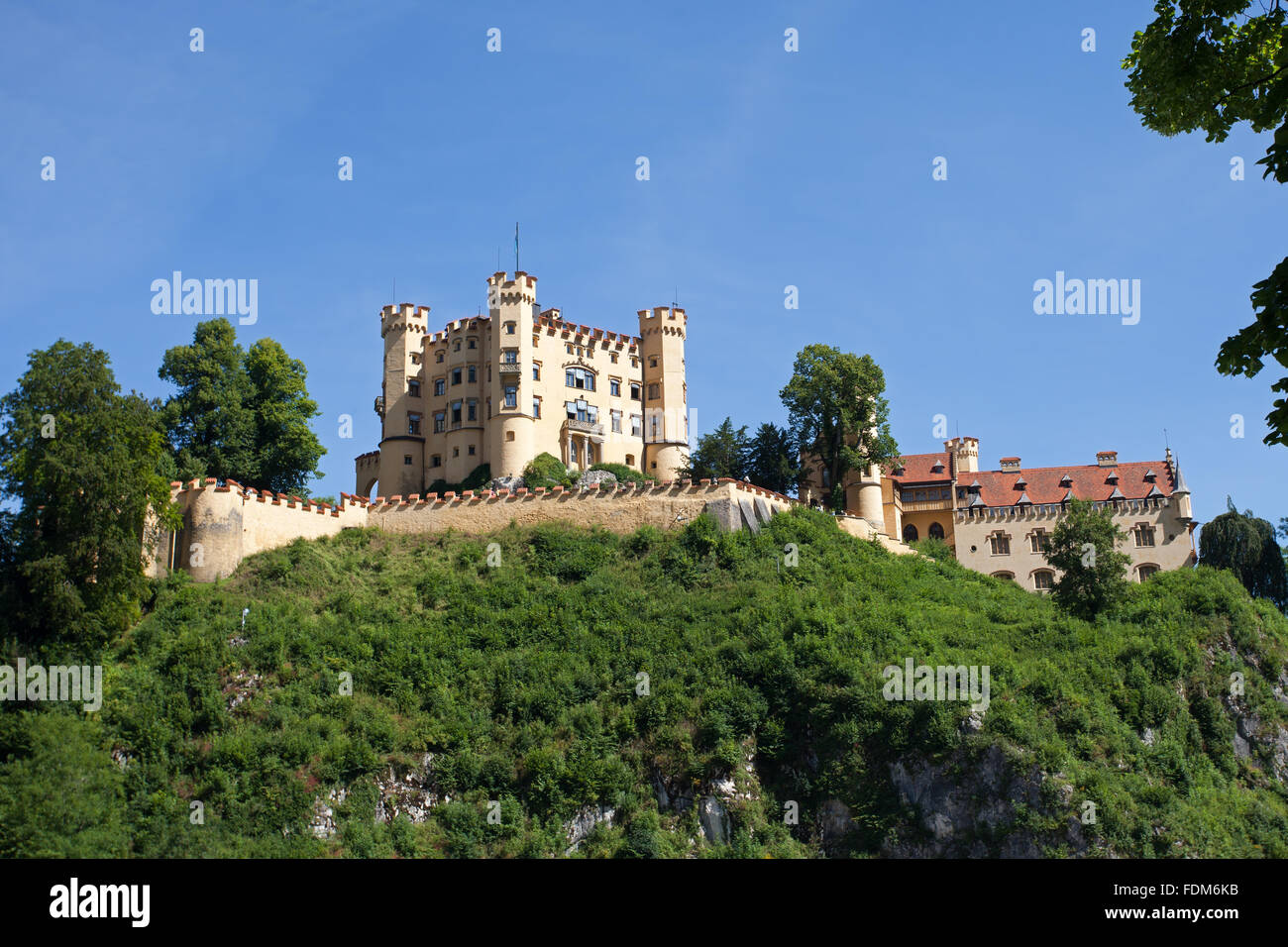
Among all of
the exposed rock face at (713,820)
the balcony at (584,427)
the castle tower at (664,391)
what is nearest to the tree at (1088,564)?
the exposed rock face at (713,820)

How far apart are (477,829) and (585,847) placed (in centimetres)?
369

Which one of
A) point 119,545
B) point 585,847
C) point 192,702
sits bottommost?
point 585,847

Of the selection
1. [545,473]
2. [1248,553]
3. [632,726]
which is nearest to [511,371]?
[545,473]

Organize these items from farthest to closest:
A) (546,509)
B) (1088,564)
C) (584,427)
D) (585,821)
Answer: (584,427) → (546,509) → (1088,564) → (585,821)

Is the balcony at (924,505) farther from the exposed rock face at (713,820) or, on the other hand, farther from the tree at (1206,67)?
the tree at (1206,67)

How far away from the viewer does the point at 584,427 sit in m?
76.0

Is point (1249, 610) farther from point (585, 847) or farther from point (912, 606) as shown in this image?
A: point (585, 847)

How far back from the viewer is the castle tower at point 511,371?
7300cm

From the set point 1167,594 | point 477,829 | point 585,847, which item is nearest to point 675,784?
point 585,847

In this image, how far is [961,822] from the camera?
42.5 m

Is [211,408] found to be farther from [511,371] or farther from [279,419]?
[511,371]

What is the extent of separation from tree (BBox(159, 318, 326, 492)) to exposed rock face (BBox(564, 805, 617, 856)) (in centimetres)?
3054

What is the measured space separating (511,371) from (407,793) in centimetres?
3635

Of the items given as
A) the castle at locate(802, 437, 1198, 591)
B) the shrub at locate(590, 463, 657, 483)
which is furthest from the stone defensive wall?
the castle at locate(802, 437, 1198, 591)
